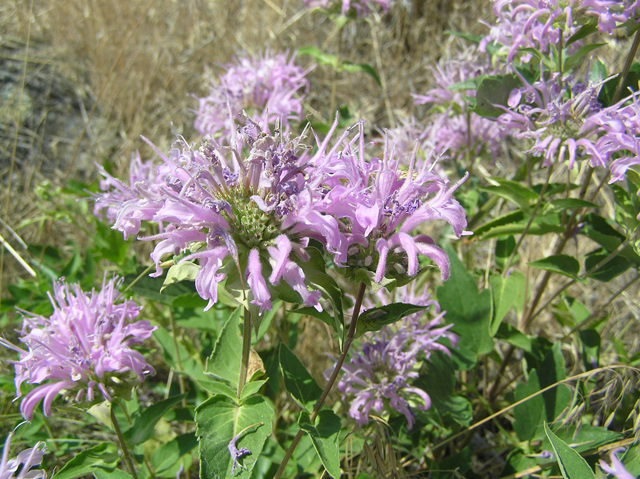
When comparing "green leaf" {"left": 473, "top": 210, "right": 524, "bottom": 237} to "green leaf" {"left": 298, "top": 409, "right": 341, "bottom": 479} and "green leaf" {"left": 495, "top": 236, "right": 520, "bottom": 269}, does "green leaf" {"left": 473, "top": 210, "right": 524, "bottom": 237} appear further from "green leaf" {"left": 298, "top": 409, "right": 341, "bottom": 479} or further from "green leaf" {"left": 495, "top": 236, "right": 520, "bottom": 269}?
"green leaf" {"left": 298, "top": 409, "right": 341, "bottom": 479}

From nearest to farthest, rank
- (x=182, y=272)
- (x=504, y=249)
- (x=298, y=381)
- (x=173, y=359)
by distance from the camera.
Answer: (x=182, y=272)
(x=298, y=381)
(x=173, y=359)
(x=504, y=249)

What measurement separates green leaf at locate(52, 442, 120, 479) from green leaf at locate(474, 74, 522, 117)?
1801 millimetres

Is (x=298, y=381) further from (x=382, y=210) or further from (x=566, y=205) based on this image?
(x=566, y=205)

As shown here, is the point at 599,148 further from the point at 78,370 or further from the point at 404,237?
the point at 78,370

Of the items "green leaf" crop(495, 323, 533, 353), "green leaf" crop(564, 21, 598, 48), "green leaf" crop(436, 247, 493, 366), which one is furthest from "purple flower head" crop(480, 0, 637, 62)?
"green leaf" crop(495, 323, 533, 353)

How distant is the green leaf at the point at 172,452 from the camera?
75.3 inches

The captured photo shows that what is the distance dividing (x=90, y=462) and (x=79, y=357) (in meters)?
0.34

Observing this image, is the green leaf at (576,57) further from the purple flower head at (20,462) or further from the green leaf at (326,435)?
the purple flower head at (20,462)

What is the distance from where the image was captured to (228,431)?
1.32m

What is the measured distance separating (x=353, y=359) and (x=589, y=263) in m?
1.07

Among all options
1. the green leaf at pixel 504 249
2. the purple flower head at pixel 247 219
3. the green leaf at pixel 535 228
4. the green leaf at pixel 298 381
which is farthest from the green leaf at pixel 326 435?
the green leaf at pixel 504 249

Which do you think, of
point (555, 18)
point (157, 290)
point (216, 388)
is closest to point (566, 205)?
point (555, 18)

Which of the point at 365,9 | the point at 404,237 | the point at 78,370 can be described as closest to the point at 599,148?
the point at 404,237

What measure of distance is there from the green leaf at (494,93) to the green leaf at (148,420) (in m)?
1.56
